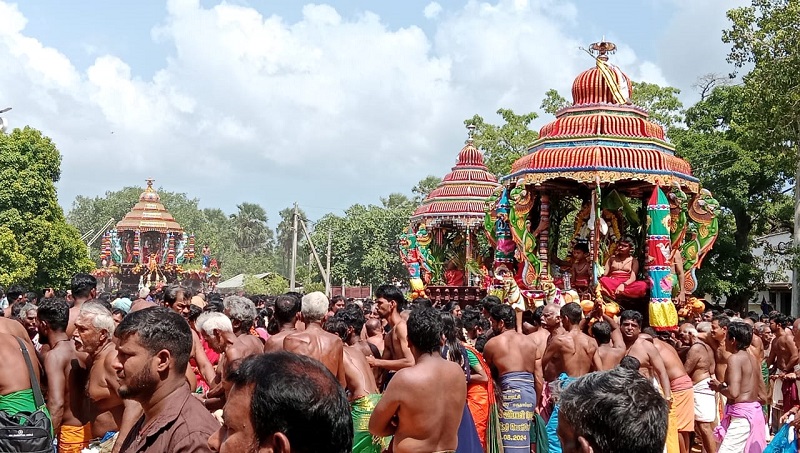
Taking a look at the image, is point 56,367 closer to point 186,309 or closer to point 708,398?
point 186,309

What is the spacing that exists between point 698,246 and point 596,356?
32.3 ft

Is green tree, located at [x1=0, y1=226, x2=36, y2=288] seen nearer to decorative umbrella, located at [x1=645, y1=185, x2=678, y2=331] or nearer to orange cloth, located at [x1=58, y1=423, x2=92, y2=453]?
decorative umbrella, located at [x1=645, y1=185, x2=678, y2=331]

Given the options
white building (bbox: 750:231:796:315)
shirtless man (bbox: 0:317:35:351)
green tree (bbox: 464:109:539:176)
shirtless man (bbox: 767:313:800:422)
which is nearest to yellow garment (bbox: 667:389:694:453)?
shirtless man (bbox: 767:313:800:422)

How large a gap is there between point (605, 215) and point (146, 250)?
36.4 m

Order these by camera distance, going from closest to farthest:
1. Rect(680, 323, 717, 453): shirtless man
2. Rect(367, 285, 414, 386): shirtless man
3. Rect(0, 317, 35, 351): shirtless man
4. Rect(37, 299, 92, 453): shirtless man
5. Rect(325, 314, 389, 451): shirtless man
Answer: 1. Rect(37, 299, 92, 453): shirtless man
2. Rect(0, 317, 35, 351): shirtless man
3. Rect(325, 314, 389, 451): shirtless man
4. Rect(367, 285, 414, 386): shirtless man
5. Rect(680, 323, 717, 453): shirtless man

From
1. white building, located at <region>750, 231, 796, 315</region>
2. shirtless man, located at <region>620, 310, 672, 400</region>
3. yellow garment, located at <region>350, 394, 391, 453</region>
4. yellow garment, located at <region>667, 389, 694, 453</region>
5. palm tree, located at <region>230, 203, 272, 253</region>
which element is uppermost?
palm tree, located at <region>230, 203, 272, 253</region>

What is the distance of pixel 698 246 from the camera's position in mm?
17391

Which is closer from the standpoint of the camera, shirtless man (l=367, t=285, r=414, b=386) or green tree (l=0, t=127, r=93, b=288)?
shirtless man (l=367, t=285, r=414, b=386)

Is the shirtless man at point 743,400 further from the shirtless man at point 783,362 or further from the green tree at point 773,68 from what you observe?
the green tree at point 773,68

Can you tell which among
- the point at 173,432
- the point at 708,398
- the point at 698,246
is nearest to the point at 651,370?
the point at 708,398

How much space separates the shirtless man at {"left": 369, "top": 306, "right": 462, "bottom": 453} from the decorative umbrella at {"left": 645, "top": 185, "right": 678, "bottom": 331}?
1114 cm

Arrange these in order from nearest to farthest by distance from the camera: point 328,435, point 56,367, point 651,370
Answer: point 328,435 → point 56,367 → point 651,370

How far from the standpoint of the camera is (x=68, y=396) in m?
5.62

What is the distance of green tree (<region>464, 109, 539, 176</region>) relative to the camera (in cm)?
3469
